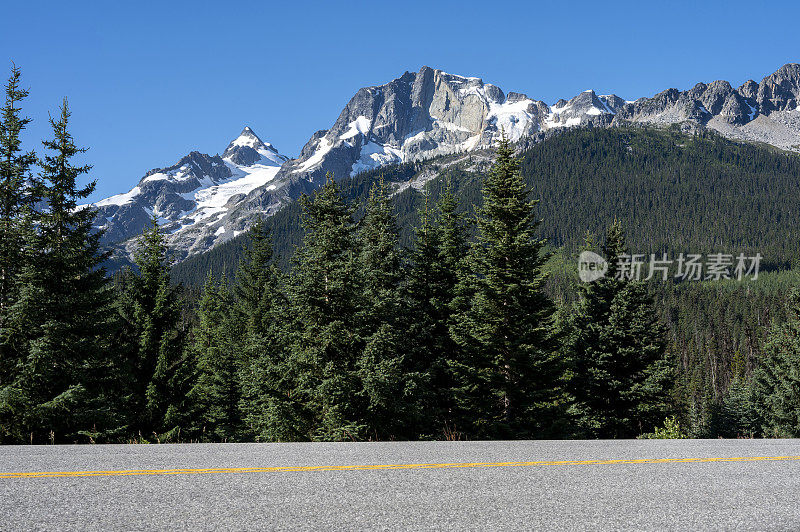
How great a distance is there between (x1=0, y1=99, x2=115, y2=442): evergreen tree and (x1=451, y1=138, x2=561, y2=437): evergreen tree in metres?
14.0

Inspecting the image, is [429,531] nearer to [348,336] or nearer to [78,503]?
[78,503]

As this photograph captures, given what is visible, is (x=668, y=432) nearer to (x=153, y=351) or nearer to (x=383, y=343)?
(x=383, y=343)

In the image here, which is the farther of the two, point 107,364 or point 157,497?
point 107,364

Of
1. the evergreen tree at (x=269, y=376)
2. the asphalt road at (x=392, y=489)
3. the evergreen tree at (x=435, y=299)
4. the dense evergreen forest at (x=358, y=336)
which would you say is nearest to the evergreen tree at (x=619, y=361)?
the dense evergreen forest at (x=358, y=336)

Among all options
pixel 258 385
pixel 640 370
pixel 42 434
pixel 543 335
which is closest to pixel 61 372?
pixel 42 434

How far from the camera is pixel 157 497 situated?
16.9 ft

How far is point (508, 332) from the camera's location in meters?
22.1

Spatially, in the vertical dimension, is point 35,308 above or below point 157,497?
above

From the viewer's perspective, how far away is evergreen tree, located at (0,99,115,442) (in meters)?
15.6

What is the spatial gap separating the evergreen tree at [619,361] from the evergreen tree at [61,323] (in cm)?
2120

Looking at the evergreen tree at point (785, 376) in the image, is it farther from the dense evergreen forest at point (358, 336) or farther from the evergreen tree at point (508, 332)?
the evergreen tree at point (508, 332)

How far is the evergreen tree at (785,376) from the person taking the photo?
94.3ft

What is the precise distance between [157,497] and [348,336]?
617 inches

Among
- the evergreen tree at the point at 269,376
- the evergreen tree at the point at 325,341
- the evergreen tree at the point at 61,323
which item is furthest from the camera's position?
the evergreen tree at the point at 269,376
